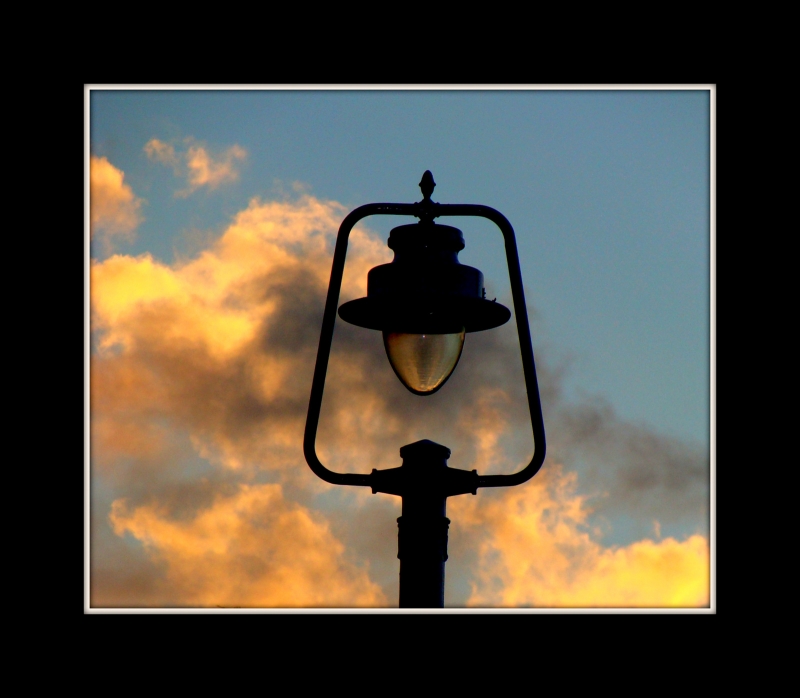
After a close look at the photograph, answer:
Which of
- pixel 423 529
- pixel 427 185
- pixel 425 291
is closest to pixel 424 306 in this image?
pixel 425 291

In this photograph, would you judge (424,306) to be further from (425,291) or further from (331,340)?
(331,340)

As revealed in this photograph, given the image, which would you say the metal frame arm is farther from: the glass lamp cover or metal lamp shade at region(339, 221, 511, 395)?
the glass lamp cover

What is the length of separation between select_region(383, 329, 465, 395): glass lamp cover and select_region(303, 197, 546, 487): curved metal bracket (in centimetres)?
37

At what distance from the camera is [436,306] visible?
5242mm

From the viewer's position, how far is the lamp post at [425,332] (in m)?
5.07

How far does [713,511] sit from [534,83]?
1.98m

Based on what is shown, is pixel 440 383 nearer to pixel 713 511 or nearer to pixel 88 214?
pixel 713 511

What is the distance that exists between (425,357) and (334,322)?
0.48 meters

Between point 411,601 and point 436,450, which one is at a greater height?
point 436,450

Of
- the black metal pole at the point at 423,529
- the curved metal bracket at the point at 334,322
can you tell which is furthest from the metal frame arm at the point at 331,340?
the black metal pole at the point at 423,529

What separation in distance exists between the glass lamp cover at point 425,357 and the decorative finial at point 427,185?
2.22 feet

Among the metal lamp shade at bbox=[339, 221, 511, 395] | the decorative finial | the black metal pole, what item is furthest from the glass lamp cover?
the decorative finial

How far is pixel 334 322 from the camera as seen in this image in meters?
5.25
